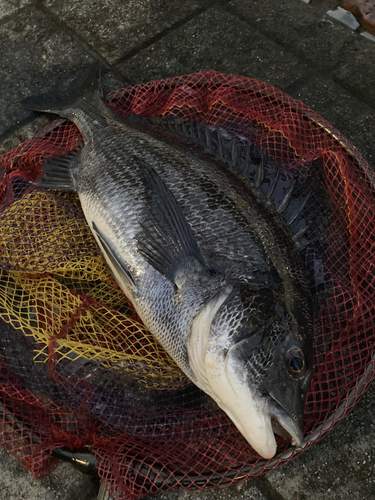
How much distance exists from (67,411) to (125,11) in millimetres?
3595

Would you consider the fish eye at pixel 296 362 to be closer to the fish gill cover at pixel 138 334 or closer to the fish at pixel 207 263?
the fish at pixel 207 263

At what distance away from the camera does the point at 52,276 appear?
2639mm

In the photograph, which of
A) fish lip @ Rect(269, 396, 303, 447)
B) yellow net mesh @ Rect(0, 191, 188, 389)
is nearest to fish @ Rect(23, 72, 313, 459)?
fish lip @ Rect(269, 396, 303, 447)

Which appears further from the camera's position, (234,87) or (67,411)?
(234,87)

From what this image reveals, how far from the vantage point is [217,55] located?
3838 mm

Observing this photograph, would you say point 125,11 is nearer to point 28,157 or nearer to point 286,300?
point 28,157

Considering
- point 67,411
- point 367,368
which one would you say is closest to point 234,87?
point 367,368

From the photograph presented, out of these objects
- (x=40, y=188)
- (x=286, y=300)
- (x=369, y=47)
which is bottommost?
(x=40, y=188)

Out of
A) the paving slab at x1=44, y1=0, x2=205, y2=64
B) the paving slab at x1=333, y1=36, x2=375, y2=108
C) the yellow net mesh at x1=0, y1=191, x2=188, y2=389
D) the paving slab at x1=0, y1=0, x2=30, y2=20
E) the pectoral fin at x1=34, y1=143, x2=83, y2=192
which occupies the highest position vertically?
the paving slab at x1=333, y1=36, x2=375, y2=108

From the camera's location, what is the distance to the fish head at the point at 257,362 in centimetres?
172

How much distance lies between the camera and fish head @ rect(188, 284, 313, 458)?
1719 mm

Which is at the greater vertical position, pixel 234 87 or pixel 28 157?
pixel 234 87

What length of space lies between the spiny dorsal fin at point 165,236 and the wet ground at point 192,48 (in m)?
1.74

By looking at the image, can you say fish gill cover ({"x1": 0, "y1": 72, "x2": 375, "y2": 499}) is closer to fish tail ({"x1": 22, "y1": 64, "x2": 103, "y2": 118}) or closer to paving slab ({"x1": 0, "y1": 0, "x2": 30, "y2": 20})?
fish tail ({"x1": 22, "y1": 64, "x2": 103, "y2": 118})
